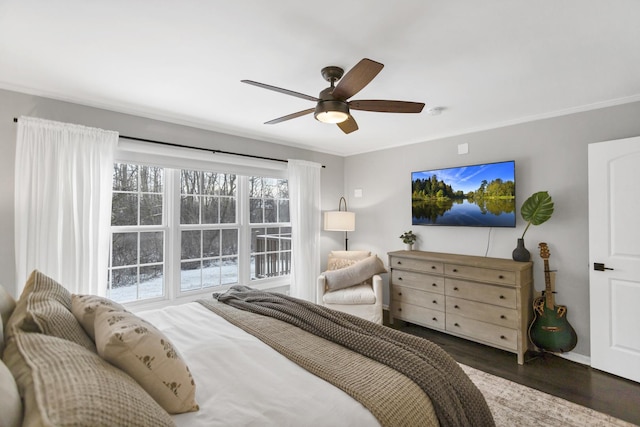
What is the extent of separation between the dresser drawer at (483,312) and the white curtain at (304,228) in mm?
1839

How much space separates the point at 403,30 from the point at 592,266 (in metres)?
2.79

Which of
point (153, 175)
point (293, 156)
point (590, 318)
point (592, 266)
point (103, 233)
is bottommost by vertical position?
point (590, 318)

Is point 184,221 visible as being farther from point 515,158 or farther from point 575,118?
point 575,118

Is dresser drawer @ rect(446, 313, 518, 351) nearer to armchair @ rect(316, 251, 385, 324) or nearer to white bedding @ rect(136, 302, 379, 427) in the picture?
armchair @ rect(316, 251, 385, 324)

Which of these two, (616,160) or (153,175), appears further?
(153,175)

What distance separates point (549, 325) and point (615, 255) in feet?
2.85

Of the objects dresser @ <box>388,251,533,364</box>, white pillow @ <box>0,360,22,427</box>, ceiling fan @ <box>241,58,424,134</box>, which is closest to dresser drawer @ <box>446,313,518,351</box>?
dresser @ <box>388,251,533,364</box>

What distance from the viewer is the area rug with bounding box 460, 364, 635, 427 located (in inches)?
85.6

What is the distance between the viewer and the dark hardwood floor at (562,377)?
2.41m

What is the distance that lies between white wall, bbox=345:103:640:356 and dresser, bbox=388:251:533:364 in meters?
0.26

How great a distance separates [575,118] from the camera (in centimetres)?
316

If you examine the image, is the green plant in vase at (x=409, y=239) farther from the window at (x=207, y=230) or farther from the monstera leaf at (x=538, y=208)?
the window at (x=207, y=230)

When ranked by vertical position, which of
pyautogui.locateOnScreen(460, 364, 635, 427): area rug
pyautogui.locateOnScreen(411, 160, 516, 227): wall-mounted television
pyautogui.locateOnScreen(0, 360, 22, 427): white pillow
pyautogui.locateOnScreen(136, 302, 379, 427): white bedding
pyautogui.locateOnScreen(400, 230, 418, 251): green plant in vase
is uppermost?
pyautogui.locateOnScreen(411, 160, 516, 227): wall-mounted television

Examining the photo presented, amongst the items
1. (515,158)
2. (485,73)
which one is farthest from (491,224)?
(485,73)
